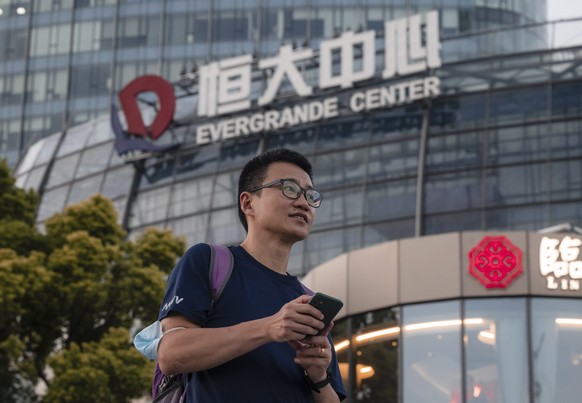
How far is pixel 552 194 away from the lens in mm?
33312

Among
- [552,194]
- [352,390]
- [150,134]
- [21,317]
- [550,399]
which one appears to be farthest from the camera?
[150,134]

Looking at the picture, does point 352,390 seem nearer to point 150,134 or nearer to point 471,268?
point 471,268

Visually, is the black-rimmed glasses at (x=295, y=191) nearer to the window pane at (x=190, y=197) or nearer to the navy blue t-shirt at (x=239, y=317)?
the navy blue t-shirt at (x=239, y=317)

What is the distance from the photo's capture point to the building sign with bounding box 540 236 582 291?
2386 cm

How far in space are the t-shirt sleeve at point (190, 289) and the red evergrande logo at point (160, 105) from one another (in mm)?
35818

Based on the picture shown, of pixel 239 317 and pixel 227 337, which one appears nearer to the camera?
pixel 227 337

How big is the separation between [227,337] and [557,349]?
18994mm

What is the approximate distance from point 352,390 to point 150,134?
1782cm

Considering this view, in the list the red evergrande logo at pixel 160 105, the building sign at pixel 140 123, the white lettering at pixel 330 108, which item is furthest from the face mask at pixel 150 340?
the red evergrande logo at pixel 160 105

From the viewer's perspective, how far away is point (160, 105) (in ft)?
137

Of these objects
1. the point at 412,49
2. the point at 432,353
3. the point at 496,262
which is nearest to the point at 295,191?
the point at 496,262

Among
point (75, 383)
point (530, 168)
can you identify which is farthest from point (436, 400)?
point (530, 168)

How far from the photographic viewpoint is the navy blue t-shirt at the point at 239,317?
5.35 metres

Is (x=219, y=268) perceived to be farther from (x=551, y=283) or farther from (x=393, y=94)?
(x=393, y=94)
